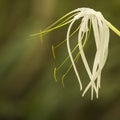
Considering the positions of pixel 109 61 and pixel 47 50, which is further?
pixel 47 50

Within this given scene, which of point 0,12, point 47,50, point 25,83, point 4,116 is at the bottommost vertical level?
point 4,116

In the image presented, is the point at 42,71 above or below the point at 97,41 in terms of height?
above

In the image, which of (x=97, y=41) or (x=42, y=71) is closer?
(x=97, y=41)

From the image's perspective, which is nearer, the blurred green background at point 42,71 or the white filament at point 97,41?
the white filament at point 97,41

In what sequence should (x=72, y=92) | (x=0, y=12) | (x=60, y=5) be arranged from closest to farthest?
(x=72, y=92) → (x=60, y=5) → (x=0, y=12)

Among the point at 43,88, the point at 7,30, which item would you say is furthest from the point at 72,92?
the point at 7,30

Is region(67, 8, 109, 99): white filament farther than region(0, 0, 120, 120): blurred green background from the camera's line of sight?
No

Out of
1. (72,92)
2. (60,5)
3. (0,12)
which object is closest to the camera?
(72,92)

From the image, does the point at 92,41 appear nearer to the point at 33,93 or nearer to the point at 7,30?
the point at 33,93
